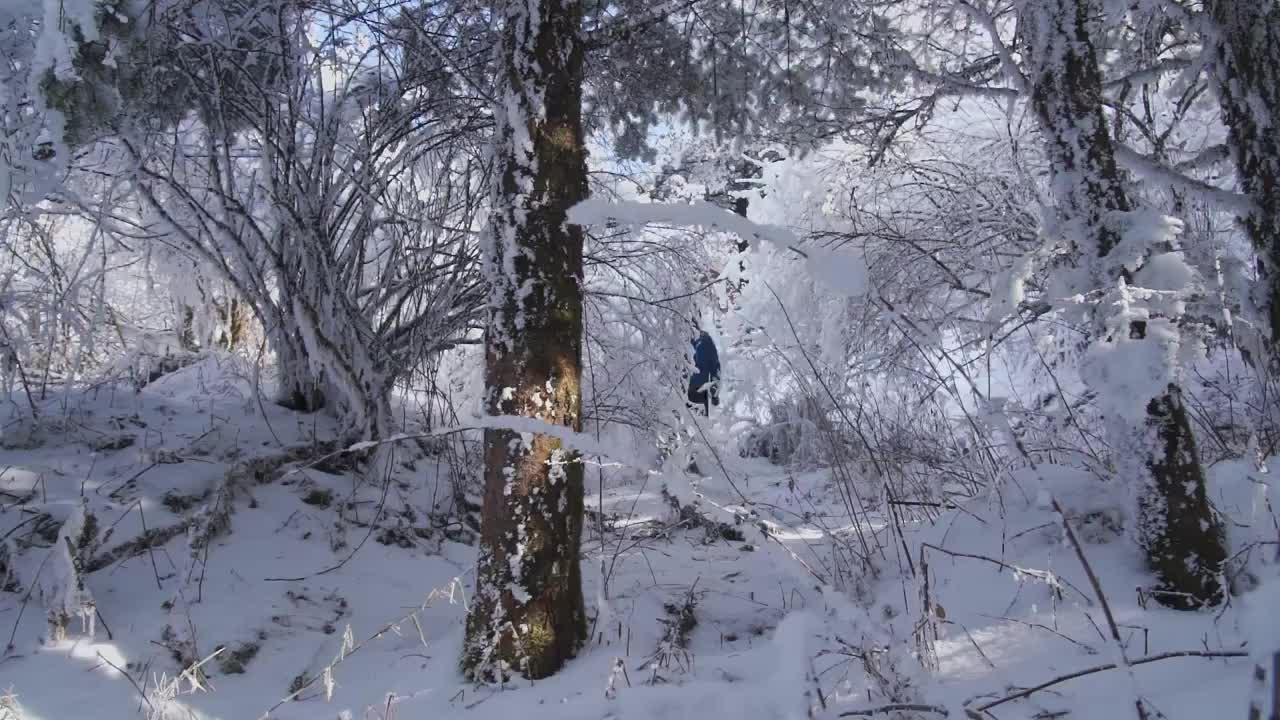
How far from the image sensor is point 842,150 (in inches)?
255

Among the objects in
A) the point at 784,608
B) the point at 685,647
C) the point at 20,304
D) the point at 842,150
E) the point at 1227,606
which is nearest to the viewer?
the point at 1227,606

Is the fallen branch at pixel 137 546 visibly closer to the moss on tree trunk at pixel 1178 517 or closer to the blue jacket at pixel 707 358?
the moss on tree trunk at pixel 1178 517

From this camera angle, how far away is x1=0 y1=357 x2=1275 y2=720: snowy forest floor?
6.17 feet

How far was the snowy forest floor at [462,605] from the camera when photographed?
188cm

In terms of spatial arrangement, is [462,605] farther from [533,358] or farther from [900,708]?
[900,708]

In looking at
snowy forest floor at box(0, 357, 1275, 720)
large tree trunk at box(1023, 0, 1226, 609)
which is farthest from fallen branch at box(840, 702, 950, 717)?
large tree trunk at box(1023, 0, 1226, 609)

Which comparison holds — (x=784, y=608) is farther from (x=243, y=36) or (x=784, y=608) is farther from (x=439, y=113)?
(x=243, y=36)

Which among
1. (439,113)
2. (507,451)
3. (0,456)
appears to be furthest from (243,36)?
(507,451)

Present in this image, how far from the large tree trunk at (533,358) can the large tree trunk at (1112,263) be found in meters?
1.72

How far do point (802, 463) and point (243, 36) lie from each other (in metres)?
6.83

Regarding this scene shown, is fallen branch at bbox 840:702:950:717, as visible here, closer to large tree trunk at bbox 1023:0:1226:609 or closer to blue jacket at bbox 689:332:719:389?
large tree trunk at bbox 1023:0:1226:609

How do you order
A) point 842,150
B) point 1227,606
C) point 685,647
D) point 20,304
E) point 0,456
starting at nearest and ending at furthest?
point 1227,606 → point 685,647 → point 0,456 → point 20,304 → point 842,150

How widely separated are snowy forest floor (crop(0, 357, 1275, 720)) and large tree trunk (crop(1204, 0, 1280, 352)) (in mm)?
1257

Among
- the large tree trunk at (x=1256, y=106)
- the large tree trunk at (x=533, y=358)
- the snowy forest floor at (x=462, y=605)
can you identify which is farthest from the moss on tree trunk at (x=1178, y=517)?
the large tree trunk at (x=533, y=358)
